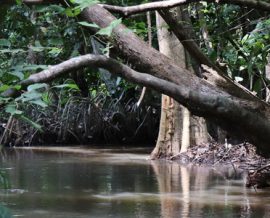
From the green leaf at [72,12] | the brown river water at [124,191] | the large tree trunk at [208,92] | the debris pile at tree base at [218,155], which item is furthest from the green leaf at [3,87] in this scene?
the debris pile at tree base at [218,155]

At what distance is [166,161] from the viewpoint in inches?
396

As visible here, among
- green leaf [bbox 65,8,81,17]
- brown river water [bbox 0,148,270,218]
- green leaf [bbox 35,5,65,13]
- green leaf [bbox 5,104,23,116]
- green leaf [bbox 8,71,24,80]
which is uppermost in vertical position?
green leaf [bbox 35,5,65,13]

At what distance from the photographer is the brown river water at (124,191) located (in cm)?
532

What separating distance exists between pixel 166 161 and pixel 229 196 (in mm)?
3836

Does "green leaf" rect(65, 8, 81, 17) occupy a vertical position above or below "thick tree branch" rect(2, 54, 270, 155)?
above

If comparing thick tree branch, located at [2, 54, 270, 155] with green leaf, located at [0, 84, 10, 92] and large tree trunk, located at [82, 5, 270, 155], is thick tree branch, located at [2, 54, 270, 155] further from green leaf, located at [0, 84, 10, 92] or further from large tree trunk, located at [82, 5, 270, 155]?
green leaf, located at [0, 84, 10, 92]

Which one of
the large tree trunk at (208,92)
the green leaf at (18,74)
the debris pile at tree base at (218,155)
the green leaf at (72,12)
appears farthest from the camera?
the debris pile at tree base at (218,155)

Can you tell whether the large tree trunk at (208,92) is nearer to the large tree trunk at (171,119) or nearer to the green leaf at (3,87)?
the green leaf at (3,87)

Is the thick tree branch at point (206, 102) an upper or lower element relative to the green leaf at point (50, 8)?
lower

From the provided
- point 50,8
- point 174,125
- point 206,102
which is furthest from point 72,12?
point 174,125

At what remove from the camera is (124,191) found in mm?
6449

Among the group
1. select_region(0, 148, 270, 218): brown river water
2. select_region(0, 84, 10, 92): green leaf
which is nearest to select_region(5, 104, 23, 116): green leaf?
select_region(0, 84, 10, 92): green leaf

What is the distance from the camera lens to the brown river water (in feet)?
17.4

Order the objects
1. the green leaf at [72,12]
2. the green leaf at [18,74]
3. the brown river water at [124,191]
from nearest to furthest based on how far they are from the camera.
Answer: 1. the green leaf at [18,74]
2. the green leaf at [72,12]
3. the brown river water at [124,191]
